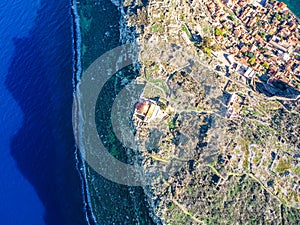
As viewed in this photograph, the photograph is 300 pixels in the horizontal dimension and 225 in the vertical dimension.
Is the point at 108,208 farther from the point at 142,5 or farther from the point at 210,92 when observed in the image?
the point at 142,5

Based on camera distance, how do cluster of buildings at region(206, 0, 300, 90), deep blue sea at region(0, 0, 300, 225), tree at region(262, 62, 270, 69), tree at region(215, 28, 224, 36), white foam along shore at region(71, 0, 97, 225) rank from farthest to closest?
tree at region(215, 28, 224, 36) → tree at region(262, 62, 270, 69) → cluster of buildings at region(206, 0, 300, 90) → deep blue sea at region(0, 0, 300, 225) → white foam along shore at region(71, 0, 97, 225)

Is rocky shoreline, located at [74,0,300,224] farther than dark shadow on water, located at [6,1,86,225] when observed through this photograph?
No

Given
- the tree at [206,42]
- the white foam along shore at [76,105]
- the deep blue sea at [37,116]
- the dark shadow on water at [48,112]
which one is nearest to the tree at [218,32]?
the tree at [206,42]

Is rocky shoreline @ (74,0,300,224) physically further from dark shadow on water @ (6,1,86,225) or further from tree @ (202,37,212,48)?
dark shadow on water @ (6,1,86,225)

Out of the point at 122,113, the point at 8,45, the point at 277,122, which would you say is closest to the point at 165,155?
the point at 122,113

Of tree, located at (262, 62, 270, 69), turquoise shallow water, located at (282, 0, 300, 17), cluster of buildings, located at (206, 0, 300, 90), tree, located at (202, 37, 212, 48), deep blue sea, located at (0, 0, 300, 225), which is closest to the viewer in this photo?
deep blue sea, located at (0, 0, 300, 225)

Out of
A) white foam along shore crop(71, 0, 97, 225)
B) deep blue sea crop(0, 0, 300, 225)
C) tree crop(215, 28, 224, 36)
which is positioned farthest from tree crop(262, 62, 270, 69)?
white foam along shore crop(71, 0, 97, 225)

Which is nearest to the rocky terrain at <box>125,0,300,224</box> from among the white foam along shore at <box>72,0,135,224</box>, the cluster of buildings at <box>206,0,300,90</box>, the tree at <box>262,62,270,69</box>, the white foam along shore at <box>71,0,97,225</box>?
the white foam along shore at <box>72,0,135,224</box>

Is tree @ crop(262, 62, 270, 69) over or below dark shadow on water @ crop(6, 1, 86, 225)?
below

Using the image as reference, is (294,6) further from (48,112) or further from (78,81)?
(48,112)

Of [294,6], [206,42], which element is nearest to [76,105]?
[206,42]
